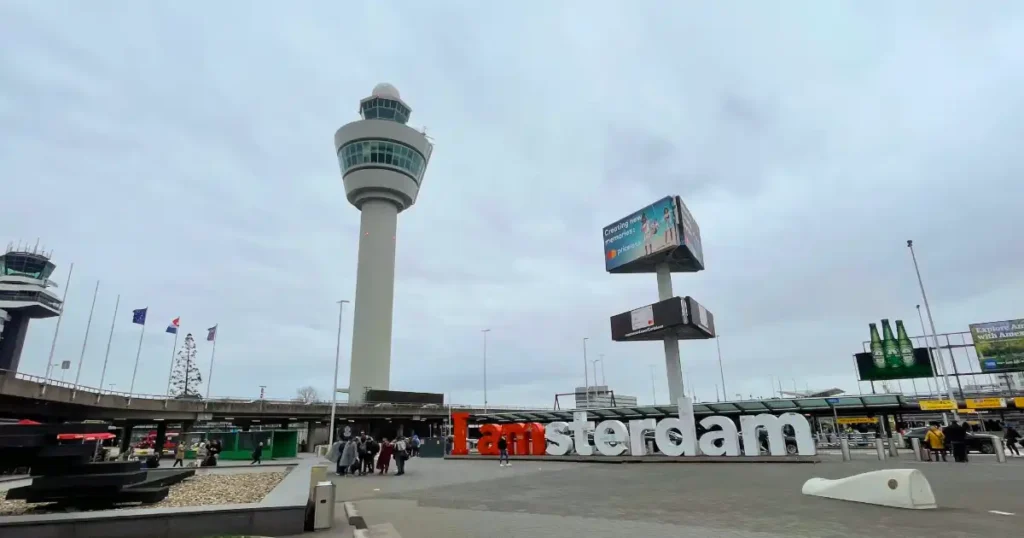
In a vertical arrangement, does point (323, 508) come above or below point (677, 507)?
above

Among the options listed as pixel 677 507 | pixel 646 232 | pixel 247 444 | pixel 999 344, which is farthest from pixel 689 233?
pixel 677 507

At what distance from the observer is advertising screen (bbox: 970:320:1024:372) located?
54.8 metres

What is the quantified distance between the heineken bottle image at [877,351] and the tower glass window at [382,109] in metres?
72.5

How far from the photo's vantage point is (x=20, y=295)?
93.6 meters

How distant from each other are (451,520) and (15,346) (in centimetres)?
12405

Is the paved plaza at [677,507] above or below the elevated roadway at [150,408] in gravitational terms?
below

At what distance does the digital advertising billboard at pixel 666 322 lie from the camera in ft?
149

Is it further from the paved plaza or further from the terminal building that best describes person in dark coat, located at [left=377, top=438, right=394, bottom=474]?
the terminal building

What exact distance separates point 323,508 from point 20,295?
118m

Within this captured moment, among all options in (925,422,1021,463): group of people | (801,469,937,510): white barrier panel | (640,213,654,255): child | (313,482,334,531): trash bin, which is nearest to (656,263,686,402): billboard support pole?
(640,213,654,255): child

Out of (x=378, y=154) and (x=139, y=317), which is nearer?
(x=139, y=317)

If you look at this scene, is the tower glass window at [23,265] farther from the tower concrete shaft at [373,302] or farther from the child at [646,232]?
the child at [646,232]

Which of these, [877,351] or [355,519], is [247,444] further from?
[877,351]

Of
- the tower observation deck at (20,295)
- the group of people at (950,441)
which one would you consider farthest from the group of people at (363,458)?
the tower observation deck at (20,295)
